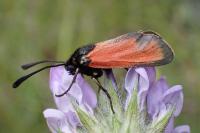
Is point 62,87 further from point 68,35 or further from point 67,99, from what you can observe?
point 68,35

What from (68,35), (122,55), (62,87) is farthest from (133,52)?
(68,35)

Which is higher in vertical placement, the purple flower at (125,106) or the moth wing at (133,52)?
the moth wing at (133,52)

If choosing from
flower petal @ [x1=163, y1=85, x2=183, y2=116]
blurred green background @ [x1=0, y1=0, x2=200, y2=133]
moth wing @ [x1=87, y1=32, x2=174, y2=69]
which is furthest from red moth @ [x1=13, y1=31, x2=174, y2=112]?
blurred green background @ [x1=0, y1=0, x2=200, y2=133]

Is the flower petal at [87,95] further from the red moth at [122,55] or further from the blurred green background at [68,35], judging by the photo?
the blurred green background at [68,35]

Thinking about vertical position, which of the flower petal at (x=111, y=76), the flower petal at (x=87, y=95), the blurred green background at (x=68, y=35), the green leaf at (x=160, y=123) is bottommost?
the blurred green background at (x=68, y=35)

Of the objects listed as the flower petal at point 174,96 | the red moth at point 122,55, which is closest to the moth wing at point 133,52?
the red moth at point 122,55
